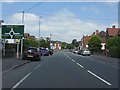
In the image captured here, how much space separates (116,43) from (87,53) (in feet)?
22.2

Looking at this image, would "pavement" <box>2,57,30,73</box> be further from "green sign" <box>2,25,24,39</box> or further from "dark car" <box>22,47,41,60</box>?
"green sign" <box>2,25,24,39</box>

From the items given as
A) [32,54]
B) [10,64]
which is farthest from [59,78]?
[32,54]

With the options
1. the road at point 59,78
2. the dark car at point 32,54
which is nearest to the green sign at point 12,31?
the dark car at point 32,54

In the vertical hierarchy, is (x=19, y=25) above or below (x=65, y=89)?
above

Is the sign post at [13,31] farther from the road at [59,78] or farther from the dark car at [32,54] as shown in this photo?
the road at [59,78]

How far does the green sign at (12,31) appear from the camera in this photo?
53.1 m

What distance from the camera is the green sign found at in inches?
2089

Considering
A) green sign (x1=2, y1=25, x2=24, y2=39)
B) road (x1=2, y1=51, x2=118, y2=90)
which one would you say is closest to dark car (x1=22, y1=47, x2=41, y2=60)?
green sign (x1=2, y1=25, x2=24, y2=39)

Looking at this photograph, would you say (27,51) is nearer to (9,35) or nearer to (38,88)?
A: (9,35)

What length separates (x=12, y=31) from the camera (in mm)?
53312

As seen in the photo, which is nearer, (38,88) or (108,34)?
(38,88)

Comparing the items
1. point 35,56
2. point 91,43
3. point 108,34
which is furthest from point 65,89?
point 108,34

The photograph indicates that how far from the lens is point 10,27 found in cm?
5362

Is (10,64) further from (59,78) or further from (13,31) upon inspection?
(13,31)
